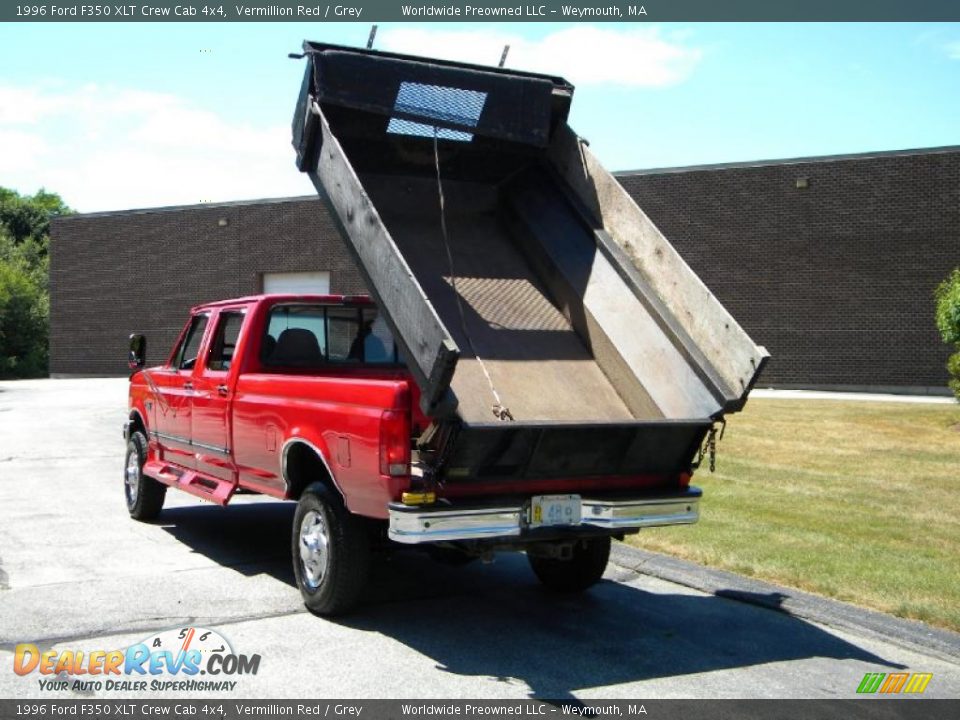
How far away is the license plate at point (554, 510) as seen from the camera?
586cm

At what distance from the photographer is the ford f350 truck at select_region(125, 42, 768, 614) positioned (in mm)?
5805

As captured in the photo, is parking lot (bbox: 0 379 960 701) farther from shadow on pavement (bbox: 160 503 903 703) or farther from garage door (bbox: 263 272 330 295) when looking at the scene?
garage door (bbox: 263 272 330 295)

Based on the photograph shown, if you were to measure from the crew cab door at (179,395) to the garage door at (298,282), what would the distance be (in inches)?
1090

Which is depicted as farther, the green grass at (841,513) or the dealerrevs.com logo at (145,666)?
the green grass at (841,513)

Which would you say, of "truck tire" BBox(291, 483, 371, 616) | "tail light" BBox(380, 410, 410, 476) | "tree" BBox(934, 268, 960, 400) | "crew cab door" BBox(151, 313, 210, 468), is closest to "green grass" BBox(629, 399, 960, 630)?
"tree" BBox(934, 268, 960, 400)

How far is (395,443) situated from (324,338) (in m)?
2.73

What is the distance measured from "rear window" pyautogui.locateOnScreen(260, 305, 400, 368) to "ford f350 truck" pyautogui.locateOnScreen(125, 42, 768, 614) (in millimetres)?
18

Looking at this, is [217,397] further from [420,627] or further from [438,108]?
[438,108]

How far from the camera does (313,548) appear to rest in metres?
6.59

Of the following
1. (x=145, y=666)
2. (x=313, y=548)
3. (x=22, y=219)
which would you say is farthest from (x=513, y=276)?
(x=22, y=219)

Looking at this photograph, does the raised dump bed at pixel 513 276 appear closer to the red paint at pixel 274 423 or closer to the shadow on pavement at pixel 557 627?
the red paint at pixel 274 423

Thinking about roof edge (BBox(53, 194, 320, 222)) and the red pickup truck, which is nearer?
the red pickup truck

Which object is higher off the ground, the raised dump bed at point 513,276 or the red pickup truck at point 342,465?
the raised dump bed at point 513,276

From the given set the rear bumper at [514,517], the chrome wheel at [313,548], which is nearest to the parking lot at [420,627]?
the chrome wheel at [313,548]
